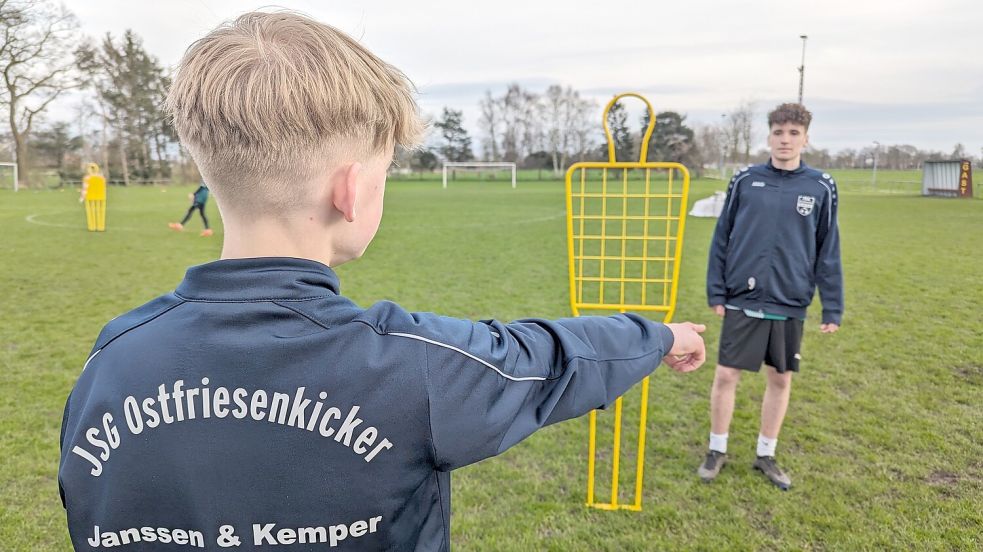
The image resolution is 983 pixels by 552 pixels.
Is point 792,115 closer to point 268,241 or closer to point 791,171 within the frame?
point 791,171

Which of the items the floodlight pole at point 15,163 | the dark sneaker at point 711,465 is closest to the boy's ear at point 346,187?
the dark sneaker at point 711,465

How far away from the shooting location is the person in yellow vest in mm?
15945

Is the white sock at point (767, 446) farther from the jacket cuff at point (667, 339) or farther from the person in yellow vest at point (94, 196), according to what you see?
the person in yellow vest at point (94, 196)

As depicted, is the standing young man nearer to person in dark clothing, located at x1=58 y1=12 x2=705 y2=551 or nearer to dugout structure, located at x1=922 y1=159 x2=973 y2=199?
person in dark clothing, located at x1=58 y1=12 x2=705 y2=551

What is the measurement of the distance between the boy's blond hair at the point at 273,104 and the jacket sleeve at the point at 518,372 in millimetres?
351

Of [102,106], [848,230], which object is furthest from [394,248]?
[102,106]

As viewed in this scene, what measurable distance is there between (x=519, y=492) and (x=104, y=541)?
130 inches

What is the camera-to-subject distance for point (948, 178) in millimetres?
32000

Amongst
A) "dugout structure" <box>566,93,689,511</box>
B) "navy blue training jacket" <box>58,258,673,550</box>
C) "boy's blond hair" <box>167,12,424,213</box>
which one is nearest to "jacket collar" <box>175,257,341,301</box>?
"navy blue training jacket" <box>58,258,673,550</box>

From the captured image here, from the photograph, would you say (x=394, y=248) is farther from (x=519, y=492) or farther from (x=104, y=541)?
(x=104, y=541)

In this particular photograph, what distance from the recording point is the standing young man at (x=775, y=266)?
4094mm

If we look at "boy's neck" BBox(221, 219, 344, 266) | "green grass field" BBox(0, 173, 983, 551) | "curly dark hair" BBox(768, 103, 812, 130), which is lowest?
"green grass field" BBox(0, 173, 983, 551)

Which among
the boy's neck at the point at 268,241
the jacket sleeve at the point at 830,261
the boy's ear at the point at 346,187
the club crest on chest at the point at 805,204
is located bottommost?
the jacket sleeve at the point at 830,261

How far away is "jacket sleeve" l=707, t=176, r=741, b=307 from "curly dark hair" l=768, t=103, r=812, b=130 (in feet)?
1.44
